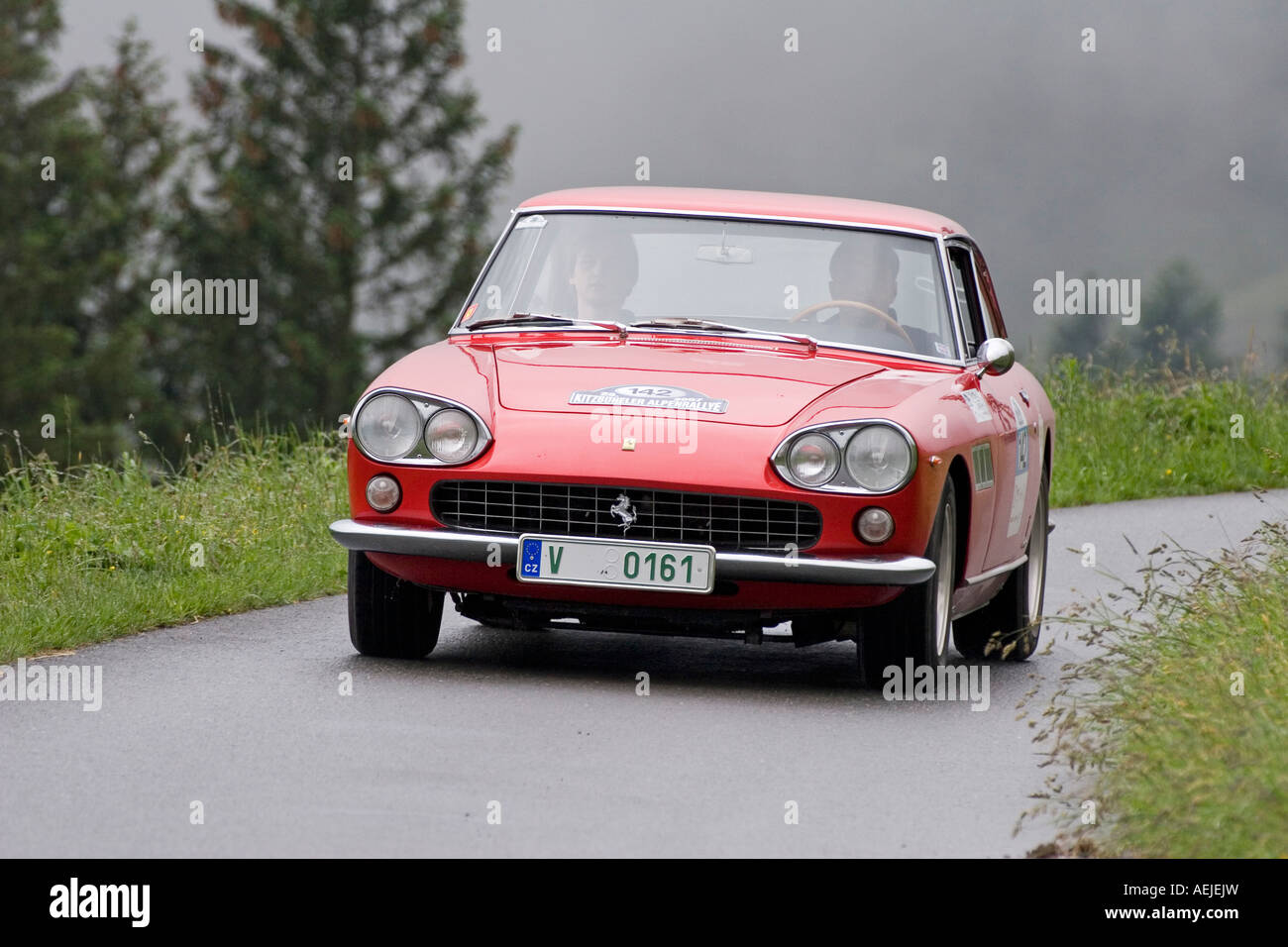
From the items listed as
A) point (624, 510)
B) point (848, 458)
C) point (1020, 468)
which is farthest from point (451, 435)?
point (1020, 468)

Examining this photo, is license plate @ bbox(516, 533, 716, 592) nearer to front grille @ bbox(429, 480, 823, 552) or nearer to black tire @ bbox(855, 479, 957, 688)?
front grille @ bbox(429, 480, 823, 552)

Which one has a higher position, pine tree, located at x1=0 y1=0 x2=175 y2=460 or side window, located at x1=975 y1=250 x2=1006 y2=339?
side window, located at x1=975 y1=250 x2=1006 y2=339

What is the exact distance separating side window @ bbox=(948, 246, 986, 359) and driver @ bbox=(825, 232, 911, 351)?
28cm

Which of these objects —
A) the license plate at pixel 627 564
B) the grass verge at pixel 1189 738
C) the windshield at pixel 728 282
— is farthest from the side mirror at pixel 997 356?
the license plate at pixel 627 564

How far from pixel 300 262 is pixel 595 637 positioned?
4099 cm

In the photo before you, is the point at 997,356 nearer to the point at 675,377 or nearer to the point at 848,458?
the point at 848,458

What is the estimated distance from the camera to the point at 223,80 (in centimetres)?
5056

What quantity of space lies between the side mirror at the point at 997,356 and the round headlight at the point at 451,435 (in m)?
2.06

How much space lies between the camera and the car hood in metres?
6.84

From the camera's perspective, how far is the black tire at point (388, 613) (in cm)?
731

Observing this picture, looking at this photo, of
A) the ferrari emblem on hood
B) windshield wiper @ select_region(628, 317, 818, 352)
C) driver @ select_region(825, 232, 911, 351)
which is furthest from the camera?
driver @ select_region(825, 232, 911, 351)

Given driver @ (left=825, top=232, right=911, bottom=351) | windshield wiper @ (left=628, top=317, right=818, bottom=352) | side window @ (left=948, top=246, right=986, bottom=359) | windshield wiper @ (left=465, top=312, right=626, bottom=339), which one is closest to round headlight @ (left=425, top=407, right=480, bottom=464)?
windshield wiper @ (left=465, top=312, right=626, bottom=339)

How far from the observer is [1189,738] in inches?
206
